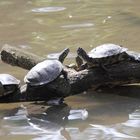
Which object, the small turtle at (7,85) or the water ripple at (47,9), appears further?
the water ripple at (47,9)

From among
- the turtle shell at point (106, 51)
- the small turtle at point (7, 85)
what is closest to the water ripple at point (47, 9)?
the turtle shell at point (106, 51)

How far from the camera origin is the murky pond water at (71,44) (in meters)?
4.18

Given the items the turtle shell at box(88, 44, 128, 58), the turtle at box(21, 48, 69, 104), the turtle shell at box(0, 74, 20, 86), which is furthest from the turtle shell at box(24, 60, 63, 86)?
the turtle shell at box(88, 44, 128, 58)

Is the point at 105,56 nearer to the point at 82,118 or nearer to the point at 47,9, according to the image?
the point at 82,118

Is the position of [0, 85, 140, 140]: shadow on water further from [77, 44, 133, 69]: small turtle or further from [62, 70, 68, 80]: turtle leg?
[77, 44, 133, 69]: small turtle

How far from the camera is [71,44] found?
688cm

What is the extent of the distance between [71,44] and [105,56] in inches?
79.5

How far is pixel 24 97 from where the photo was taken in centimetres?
493

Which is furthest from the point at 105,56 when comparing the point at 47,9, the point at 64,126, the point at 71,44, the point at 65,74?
the point at 47,9

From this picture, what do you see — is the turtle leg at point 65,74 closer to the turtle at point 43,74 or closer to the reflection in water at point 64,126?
the turtle at point 43,74

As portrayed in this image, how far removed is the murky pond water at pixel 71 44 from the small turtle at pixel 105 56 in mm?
333

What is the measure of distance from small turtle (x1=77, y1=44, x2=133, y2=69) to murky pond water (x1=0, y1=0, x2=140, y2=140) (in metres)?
0.33

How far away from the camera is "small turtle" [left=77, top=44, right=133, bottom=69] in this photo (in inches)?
193

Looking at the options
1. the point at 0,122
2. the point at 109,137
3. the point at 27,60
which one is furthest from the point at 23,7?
the point at 109,137
